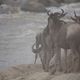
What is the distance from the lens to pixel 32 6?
18.1 ft

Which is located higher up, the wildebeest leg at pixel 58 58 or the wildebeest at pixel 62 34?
the wildebeest at pixel 62 34

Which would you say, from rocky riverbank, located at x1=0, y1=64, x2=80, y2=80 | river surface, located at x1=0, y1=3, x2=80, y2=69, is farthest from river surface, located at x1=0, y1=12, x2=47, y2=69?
rocky riverbank, located at x1=0, y1=64, x2=80, y2=80

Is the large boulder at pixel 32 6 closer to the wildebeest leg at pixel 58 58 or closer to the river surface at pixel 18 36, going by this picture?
the river surface at pixel 18 36

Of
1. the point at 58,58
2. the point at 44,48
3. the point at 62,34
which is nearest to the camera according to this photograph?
the point at 62,34

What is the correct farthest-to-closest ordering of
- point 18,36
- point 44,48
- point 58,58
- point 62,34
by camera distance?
point 18,36 < point 44,48 < point 58,58 < point 62,34

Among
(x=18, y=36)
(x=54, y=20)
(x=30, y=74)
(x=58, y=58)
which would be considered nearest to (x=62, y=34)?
(x=54, y=20)

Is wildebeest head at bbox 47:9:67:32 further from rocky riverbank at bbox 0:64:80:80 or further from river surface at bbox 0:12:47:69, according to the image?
rocky riverbank at bbox 0:64:80:80

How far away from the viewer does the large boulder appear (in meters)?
5.46

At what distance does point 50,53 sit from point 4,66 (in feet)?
2.24

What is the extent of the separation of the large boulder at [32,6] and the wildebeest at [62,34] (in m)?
0.65

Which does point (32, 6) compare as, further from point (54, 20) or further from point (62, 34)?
point (62, 34)

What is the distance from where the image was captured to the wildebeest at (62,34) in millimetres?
4519

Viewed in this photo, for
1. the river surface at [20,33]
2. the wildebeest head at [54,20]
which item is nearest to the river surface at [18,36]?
the river surface at [20,33]

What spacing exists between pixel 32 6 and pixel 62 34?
104 centimetres
